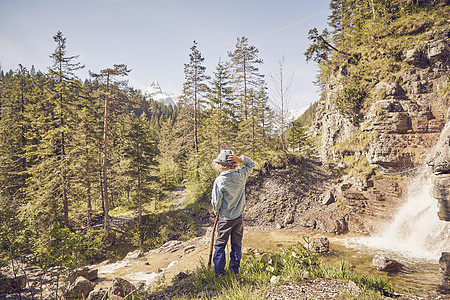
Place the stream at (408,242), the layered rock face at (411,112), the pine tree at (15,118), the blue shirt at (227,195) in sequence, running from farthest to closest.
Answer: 1. the pine tree at (15,118)
2. the layered rock face at (411,112)
3. the stream at (408,242)
4. the blue shirt at (227,195)

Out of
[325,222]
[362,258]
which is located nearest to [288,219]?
[325,222]

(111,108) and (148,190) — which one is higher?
(111,108)

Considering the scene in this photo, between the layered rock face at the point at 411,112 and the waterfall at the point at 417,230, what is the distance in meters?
1.50

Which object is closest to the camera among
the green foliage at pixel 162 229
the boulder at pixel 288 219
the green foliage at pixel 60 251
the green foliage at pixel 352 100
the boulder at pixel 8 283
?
the green foliage at pixel 60 251

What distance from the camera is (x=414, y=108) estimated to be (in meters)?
13.6

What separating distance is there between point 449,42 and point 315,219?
1509 centimetres

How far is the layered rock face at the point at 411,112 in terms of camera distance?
1291 centimetres

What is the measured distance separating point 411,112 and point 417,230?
317 inches

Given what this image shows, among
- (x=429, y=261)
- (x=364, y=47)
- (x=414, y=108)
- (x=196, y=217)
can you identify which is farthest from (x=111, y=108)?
(x=364, y=47)

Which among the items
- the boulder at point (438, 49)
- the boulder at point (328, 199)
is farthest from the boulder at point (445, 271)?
the boulder at point (438, 49)

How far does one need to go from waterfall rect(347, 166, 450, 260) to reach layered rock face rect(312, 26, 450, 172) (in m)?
1.50

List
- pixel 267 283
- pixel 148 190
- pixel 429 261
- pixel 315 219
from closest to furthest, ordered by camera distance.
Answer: pixel 267 283 → pixel 429 261 → pixel 315 219 → pixel 148 190

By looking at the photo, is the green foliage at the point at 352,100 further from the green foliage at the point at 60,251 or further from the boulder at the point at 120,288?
the green foliage at the point at 60,251

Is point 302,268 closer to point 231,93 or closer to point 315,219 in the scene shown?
point 315,219
